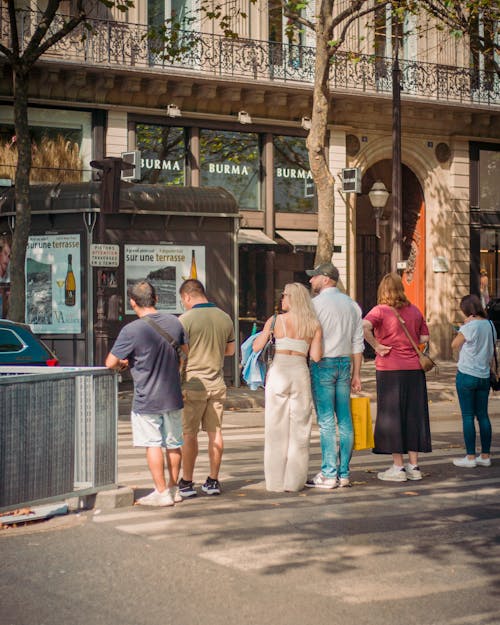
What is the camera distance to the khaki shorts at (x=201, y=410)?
9219 millimetres

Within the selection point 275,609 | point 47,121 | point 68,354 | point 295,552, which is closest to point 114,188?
point 68,354

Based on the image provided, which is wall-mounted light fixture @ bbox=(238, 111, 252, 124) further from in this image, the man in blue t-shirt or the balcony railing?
the man in blue t-shirt

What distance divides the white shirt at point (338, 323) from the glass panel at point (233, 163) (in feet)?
56.0

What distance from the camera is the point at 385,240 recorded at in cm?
2952

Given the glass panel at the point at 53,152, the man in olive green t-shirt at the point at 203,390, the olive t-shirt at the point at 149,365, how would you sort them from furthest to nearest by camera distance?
the glass panel at the point at 53,152
the man in olive green t-shirt at the point at 203,390
the olive t-shirt at the point at 149,365

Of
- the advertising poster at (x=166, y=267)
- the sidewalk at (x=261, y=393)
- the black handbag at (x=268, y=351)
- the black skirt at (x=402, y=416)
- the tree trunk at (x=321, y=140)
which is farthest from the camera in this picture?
the advertising poster at (x=166, y=267)

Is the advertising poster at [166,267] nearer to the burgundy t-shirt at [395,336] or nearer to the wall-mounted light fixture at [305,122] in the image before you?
the wall-mounted light fixture at [305,122]

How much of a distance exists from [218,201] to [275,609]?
15.9m

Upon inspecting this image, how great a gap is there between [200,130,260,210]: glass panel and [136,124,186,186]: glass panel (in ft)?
1.93

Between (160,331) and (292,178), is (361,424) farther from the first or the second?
(292,178)

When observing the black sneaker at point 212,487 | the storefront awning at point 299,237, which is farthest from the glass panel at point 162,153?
the black sneaker at point 212,487

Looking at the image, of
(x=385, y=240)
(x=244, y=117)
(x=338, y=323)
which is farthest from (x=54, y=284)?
(x=338, y=323)

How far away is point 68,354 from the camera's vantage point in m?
20.6

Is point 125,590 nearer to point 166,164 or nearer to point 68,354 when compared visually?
point 68,354
